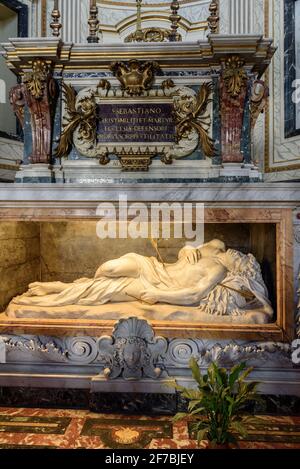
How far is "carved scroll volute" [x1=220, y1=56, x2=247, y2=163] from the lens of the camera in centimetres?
361

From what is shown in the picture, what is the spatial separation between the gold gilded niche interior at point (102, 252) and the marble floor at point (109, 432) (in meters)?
0.72

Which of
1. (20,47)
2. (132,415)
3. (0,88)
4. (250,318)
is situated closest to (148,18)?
(0,88)

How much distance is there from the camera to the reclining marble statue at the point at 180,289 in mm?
3512

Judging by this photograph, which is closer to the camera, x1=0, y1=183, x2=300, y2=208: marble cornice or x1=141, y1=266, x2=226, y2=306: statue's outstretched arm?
x1=0, y1=183, x2=300, y2=208: marble cornice

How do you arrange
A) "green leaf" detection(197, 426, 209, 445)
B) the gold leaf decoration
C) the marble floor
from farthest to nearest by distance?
1. the gold leaf decoration
2. the marble floor
3. "green leaf" detection(197, 426, 209, 445)

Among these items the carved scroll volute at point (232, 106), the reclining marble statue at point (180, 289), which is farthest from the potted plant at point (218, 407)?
the carved scroll volute at point (232, 106)

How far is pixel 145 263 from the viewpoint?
12.4 feet

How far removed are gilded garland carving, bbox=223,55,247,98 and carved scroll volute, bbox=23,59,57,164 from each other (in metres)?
1.76

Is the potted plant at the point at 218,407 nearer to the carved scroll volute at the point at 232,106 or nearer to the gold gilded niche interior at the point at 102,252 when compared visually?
the gold gilded niche interior at the point at 102,252

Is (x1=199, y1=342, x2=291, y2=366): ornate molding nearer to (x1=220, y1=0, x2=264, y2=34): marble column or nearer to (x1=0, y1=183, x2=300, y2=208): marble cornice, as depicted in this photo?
(x1=0, y1=183, x2=300, y2=208): marble cornice

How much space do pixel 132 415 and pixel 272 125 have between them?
462cm

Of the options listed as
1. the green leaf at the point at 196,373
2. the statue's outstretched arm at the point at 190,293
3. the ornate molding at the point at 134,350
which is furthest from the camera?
the statue's outstretched arm at the point at 190,293

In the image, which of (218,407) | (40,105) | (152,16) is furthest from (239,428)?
(152,16)

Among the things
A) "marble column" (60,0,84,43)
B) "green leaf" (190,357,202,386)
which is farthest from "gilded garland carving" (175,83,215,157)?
"marble column" (60,0,84,43)
